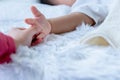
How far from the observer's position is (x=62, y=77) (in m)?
0.48

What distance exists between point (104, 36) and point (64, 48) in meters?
0.11

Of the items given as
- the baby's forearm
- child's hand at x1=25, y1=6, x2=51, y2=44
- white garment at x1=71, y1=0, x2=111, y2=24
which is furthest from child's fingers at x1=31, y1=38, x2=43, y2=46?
white garment at x1=71, y1=0, x2=111, y2=24

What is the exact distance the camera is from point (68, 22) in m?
0.86

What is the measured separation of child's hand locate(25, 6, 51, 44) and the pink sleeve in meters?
0.14

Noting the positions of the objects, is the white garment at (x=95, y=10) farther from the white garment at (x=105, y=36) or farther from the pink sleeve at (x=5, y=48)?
the pink sleeve at (x=5, y=48)

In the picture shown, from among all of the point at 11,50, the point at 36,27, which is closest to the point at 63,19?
the point at 36,27

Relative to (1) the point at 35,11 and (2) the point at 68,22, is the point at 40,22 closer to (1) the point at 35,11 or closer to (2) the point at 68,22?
(1) the point at 35,11

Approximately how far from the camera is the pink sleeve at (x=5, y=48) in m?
0.52

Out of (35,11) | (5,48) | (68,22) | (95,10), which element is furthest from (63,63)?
(95,10)

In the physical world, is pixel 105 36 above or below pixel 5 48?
above

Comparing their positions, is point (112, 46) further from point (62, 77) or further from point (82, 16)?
point (82, 16)

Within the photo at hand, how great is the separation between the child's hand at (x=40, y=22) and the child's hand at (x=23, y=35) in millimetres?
14

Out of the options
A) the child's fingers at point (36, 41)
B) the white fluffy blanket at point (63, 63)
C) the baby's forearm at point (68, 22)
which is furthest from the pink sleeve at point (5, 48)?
the baby's forearm at point (68, 22)

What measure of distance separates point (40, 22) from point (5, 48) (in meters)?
0.20
